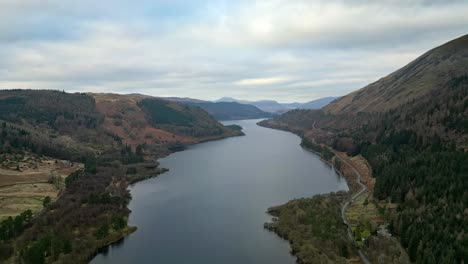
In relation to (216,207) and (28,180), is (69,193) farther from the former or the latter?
(216,207)

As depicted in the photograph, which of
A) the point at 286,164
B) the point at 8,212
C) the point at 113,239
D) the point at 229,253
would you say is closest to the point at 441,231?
the point at 229,253

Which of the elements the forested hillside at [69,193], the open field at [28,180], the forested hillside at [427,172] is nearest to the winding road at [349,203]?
the forested hillside at [427,172]

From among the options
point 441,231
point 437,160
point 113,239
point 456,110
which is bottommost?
point 113,239

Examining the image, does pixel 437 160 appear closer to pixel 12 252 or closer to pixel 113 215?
pixel 113 215

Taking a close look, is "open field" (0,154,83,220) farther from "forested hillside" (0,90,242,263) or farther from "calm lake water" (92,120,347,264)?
"calm lake water" (92,120,347,264)

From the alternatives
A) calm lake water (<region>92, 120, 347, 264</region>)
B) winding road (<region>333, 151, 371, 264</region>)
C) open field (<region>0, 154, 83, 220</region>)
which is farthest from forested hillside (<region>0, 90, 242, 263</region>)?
winding road (<region>333, 151, 371, 264</region>)

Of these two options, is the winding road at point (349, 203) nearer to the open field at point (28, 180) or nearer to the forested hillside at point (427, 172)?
the forested hillside at point (427, 172)

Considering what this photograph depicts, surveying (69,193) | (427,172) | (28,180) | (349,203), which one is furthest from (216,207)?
(28,180)
